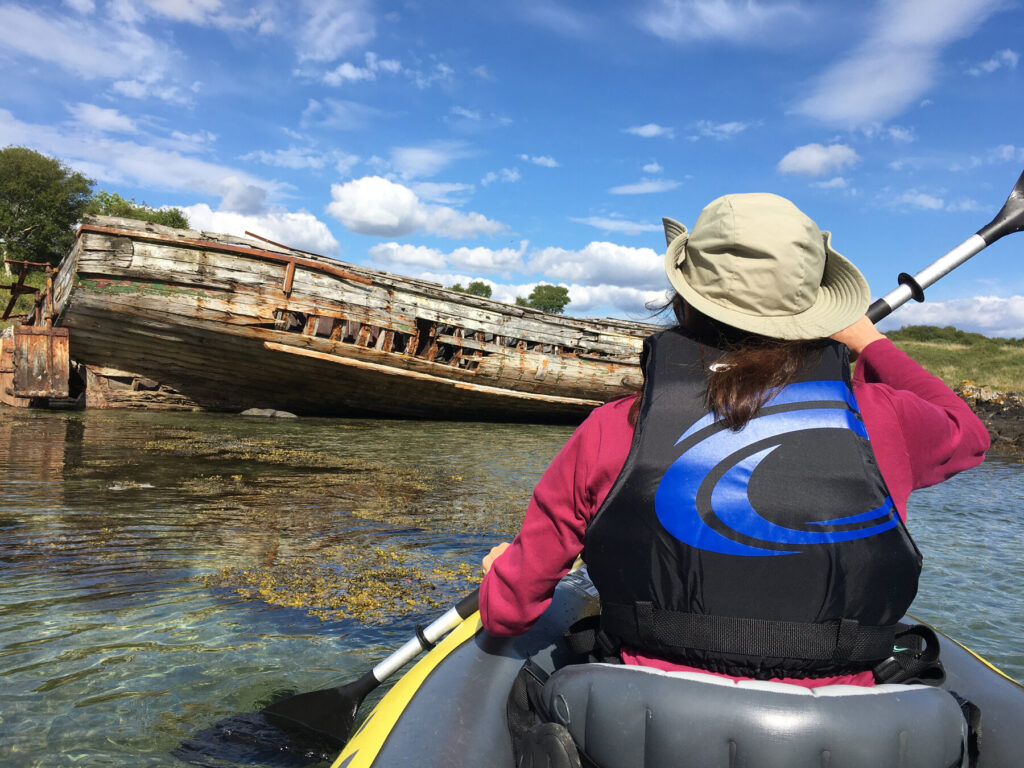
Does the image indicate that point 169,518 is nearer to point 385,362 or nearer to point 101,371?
point 385,362

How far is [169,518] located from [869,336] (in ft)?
17.3

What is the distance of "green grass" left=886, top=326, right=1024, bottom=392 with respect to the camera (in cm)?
2439

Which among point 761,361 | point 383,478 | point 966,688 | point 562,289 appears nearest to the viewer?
point 761,361

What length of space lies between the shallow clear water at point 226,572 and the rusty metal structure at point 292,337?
280 centimetres

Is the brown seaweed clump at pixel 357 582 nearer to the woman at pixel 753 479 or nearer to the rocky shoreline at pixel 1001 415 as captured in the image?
the woman at pixel 753 479

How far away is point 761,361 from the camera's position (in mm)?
1532

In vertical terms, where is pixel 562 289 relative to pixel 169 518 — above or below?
above

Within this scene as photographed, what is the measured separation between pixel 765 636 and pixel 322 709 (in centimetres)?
207

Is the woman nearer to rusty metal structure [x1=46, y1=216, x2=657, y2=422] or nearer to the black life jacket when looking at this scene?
the black life jacket

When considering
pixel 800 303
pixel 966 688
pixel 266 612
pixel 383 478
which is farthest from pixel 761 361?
pixel 383 478

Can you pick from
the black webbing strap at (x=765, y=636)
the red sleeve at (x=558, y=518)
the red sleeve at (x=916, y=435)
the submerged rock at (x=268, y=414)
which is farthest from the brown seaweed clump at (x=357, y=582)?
the submerged rock at (x=268, y=414)

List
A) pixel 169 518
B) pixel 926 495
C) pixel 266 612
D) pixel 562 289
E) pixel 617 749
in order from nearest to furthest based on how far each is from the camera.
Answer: pixel 617 749
pixel 266 612
pixel 169 518
pixel 926 495
pixel 562 289

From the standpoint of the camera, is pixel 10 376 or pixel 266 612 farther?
pixel 10 376

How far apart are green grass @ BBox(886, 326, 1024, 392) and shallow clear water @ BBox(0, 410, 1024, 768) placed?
1488cm
